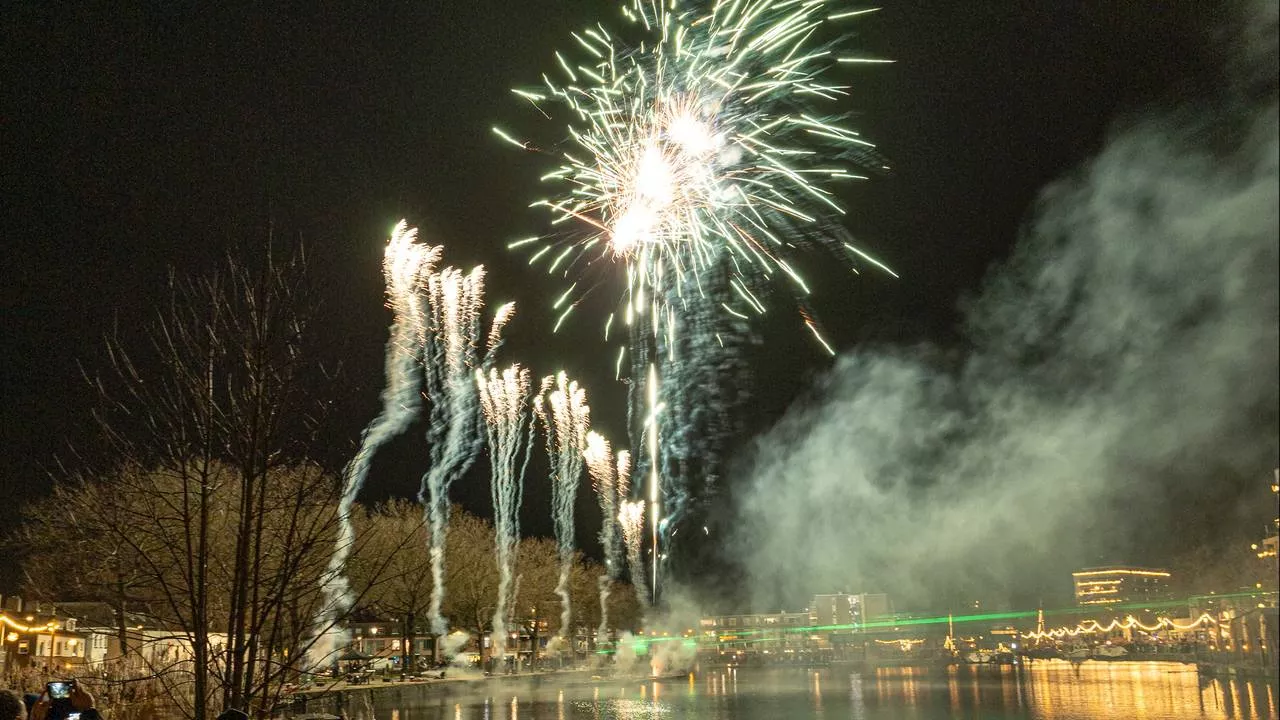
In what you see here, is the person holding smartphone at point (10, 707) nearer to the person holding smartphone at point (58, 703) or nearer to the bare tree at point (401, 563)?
the person holding smartphone at point (58, 703)

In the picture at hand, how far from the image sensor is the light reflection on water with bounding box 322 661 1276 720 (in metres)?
30.4

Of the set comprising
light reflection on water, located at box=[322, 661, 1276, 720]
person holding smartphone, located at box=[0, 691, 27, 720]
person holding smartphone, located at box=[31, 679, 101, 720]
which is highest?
person holding smartphone, located at box=[0, 691, 27, 720]

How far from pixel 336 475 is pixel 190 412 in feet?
3.39

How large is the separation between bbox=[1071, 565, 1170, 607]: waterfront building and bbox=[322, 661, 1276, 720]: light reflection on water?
58651 mm

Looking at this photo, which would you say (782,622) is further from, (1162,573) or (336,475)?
(336,475)

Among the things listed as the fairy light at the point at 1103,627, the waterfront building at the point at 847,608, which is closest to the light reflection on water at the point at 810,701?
the fairy light at the point at 1103,627

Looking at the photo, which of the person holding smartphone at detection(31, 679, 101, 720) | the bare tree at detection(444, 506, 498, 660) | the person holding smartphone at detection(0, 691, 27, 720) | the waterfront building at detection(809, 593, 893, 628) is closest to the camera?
the person holding smartphone at detection(0, 691, 27, 720)

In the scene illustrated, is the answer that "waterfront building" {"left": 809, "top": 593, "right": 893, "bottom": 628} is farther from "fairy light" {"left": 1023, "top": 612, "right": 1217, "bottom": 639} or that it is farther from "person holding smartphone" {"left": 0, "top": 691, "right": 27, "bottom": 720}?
"person holding smartphone" {"left": 0, "top": 691, "right": 27, "bottom": 720}

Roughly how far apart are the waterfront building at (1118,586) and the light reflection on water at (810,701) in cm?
5865

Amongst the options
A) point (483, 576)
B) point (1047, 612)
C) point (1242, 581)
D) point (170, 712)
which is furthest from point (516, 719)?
point (1047, 612)

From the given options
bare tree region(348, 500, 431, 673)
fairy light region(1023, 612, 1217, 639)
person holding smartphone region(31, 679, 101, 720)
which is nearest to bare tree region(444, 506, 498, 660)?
bare tree region(348, 500, 431, 673)

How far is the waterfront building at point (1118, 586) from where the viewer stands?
10307 cm

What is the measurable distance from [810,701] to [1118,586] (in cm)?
9748

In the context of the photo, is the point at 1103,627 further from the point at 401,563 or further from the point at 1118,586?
the point at 401,563
